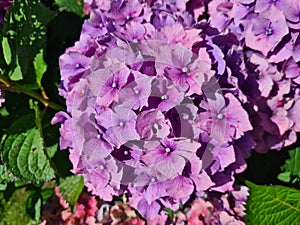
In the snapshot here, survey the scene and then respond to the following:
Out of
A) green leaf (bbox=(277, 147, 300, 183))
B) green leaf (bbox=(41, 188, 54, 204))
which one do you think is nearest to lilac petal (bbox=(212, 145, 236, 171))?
green leaf (bbox=(277, 147, 300, 183))

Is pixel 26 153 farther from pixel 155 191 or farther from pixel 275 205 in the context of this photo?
pixel 275 205

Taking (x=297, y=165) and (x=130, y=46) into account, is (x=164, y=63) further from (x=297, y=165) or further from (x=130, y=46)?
(x=297, y=165)

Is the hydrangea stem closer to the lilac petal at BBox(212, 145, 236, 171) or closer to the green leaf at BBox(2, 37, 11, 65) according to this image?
the green leaf at BBox(2, 37, 11, 65)

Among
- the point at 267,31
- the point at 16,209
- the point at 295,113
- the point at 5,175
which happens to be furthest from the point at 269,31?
the point at 16,209

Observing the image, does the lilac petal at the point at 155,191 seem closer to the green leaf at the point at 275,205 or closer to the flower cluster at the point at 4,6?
the green leaf at the point at 275,205

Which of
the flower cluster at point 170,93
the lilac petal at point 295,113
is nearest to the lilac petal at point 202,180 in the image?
the flower cluster at point 170,93

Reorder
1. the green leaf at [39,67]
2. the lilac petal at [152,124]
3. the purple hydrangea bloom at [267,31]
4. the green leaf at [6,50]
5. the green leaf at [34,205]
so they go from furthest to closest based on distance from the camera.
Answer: the green leaf at [34,205] < the green leaf at [39,67] < the green leaf at [6,50] < the purple hydrangea bloom at [267,31] < the lilac petal at [152,124]

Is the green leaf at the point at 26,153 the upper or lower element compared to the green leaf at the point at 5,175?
upper
